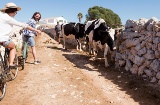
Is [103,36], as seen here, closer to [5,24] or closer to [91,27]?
[91,27]

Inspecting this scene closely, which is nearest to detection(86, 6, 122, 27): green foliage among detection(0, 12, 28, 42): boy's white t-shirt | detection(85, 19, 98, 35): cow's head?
detection(85, 19, 98, 35): cow's head

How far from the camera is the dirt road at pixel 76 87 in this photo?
22.1ft

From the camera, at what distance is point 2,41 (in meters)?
6.21

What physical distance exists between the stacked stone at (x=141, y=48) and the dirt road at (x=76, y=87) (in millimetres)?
379

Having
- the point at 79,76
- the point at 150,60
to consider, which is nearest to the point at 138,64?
the point at 150,60

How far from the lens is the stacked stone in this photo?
8456mm

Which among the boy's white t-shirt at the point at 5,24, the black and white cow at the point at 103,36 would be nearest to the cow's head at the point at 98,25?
the black and white cow at the point at 103,36

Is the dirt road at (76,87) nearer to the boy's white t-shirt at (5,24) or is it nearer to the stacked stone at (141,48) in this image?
the stacked stone at (141,48)

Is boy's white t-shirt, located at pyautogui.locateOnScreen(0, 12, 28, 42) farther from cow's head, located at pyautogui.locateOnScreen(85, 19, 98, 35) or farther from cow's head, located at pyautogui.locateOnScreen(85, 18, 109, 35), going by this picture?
cow's head, located at pyautogui.locateOnScreen(85, 19, 98, 35)

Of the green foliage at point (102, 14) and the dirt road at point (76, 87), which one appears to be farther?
the green foliage at point (102, 14)

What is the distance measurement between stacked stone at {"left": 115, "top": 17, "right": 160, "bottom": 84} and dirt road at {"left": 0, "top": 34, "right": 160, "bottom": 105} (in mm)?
379

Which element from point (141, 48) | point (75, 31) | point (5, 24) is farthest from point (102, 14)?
point (5, 24)

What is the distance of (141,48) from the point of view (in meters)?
9.44

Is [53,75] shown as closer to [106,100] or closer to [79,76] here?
[79,76]
